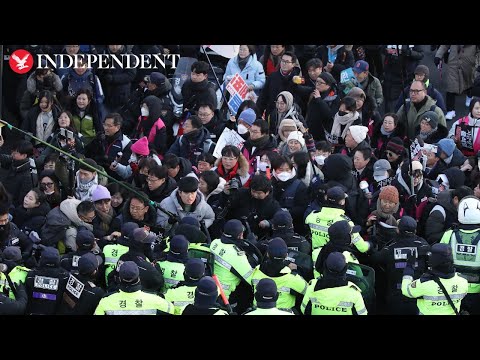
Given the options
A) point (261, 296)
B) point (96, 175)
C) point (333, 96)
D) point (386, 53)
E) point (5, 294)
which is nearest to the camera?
point (261, 296)

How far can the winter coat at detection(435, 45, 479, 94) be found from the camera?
16828 millimetres

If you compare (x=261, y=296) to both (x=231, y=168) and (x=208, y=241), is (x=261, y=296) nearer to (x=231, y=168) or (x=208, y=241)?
(x=208, y=241)

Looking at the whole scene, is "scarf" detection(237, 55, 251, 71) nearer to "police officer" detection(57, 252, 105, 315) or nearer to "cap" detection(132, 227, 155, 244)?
"cap" detection(132, 227, 155, 244)

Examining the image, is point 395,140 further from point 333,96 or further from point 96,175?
point 96,175

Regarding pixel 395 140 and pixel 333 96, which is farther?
pixel 333 96

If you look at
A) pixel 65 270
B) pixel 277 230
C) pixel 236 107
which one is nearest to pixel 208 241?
pixel 277 230

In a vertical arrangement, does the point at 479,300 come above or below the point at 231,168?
below

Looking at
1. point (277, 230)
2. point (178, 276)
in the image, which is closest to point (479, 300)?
point (277, 230)

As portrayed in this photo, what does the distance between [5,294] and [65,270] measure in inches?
21.9

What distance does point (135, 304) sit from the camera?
408 inches

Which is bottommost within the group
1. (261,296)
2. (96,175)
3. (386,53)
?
(261,296)

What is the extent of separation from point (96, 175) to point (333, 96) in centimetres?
347

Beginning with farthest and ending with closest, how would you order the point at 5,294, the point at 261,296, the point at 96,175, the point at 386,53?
the point at 386,53, the point at 96,175, the point at 5,294, the point at 261,296

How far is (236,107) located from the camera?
51.8 ft
